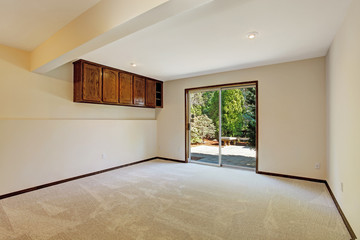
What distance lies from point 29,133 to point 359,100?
457cm

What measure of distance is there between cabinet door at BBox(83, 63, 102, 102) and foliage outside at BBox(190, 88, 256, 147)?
8.34 ft

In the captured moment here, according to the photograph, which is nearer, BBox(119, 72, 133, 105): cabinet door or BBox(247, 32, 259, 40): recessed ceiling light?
BBox(247, 32, 259, 40): recessed ceiling light

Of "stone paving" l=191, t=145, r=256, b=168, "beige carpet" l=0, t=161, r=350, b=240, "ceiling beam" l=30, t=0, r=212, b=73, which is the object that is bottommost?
"beige carpet" l=0, t=161, r=350, b=240

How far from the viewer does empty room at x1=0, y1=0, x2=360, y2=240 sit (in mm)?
2092

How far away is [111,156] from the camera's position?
15.5 ft

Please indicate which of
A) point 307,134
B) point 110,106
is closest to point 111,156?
point 110,106

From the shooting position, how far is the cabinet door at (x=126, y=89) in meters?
4.72

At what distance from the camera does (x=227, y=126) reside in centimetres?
498

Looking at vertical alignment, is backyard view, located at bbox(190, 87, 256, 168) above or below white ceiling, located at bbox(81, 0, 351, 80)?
below

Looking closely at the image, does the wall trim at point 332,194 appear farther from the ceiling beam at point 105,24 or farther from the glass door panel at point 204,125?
the ceiling beam at point 105,24

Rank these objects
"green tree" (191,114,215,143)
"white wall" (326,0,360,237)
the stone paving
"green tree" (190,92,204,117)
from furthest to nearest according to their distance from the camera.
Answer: "green tree" (190,92,204,117) → "green tree" (191,114,215,143) → the stone paving → "white wall" (326,0,360,237)

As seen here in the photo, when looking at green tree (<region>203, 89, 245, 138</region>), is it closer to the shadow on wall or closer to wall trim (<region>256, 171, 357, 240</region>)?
wall trim (<region>256, 171, 357, 240</region>)

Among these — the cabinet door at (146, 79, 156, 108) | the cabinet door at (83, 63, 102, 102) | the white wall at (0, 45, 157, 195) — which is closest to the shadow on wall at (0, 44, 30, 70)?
the white wall at (0, 45, 157, 195)

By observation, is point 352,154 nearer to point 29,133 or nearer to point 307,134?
point 307,134
